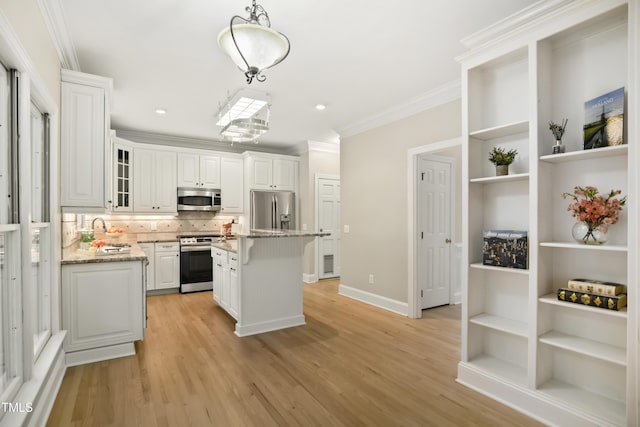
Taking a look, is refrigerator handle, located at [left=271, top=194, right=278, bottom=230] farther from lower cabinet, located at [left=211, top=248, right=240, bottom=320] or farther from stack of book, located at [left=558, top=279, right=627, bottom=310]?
stack of book, located at [left=558, top=279, right=627, bottom=310]

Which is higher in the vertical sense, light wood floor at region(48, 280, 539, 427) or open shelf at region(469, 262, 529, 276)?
open shelf at region(469, 262, 529, 276)

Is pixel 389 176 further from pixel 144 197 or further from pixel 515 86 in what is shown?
pixel 144 197

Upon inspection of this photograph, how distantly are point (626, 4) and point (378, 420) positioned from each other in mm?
2742

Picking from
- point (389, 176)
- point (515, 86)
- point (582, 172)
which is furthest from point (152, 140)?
point (582, 172)

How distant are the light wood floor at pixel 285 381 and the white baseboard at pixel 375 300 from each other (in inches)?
15.8

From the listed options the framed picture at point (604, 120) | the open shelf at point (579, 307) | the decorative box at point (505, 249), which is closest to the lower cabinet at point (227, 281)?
the decorative box at point (505, 249)

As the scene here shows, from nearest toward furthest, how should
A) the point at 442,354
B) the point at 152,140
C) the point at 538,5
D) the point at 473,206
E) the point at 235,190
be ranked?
1. the point at 538,5
2. the point at 473,206
3. the point at 442,354
4. the point at 152,140
5. the point at 235,190

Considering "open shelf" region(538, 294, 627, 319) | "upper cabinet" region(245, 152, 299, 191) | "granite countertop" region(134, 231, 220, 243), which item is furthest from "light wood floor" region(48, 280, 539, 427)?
"upper cabinet" region(245, 152, 299, 191)

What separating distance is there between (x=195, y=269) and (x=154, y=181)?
1.65 m

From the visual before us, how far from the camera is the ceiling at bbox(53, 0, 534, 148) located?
7.56 ft

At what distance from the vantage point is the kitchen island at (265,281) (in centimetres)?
349

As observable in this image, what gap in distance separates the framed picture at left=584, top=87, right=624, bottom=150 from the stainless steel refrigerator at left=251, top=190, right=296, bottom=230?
5027 millimetres

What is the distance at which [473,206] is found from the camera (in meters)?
2.56

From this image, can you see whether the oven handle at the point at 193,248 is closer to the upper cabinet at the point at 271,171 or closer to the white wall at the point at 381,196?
the upper cabinet at the point at 271,171
